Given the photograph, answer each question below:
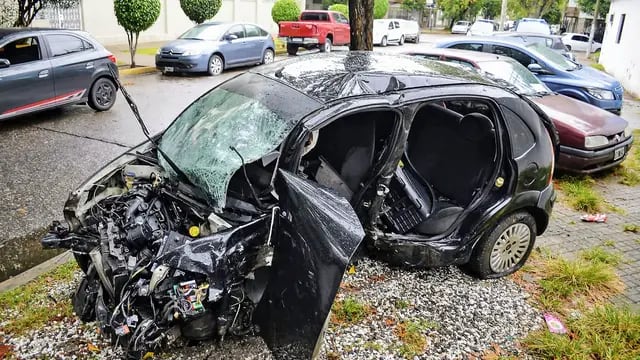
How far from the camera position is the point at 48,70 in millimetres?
8320

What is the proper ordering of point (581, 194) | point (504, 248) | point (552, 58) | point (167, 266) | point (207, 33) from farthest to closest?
1. point (207, 33)
2. point (552, 58)
3. point (581, 194)
4. point (504, 248)
5. point (167, 266)

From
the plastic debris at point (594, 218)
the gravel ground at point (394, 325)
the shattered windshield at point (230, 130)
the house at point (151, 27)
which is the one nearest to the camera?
the shattered windshield at point (230, 130)

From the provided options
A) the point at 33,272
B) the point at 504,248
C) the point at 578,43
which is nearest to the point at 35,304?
the point at 33,272

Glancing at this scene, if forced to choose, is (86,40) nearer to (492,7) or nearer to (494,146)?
(494,146)

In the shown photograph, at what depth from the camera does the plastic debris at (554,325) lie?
3.67 m

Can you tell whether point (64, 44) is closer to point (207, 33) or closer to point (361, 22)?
point (361, 22)

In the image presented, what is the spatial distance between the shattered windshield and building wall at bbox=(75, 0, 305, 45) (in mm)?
16158

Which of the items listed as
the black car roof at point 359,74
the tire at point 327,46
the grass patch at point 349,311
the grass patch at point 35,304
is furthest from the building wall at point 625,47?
the grass patch at point 35,304

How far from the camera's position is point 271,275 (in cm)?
283

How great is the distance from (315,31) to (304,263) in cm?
1786

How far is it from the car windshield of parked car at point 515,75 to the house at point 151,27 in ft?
45.2

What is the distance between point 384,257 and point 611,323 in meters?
1.72

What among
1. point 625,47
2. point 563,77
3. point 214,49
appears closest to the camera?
point 563,77

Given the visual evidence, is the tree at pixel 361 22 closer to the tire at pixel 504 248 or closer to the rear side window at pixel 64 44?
the tire at pixel 504 248
